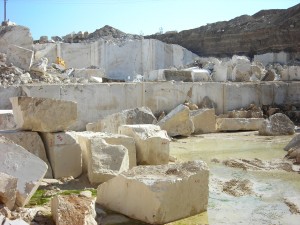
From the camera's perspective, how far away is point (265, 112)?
497 inches

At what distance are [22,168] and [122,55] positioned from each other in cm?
1930

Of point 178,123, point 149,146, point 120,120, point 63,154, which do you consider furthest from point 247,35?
point 63,154

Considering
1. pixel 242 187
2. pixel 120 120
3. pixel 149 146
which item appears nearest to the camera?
pixel 242 187

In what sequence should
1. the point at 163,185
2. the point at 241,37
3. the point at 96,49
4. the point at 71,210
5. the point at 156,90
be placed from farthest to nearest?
the point at 241,37, the point at 96,49, the point at 156,90, the point at 163,185, the point at 71,210

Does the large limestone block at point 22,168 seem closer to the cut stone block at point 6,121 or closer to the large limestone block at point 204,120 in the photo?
the cut stone block at point 6,121

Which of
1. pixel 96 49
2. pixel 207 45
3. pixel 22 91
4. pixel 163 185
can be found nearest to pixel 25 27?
pixel 22 91

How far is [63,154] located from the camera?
17.4 feet

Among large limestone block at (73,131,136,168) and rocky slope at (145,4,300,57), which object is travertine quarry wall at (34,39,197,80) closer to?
rocky slope at (145,4,300,57)

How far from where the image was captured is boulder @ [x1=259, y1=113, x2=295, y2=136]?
9930mm

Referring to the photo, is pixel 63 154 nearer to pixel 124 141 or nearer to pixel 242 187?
pixel 124 141

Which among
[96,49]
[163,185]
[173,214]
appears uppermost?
[96,49]

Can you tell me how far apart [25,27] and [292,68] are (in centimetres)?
1004

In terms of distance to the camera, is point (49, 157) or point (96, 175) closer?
point (96, 175)

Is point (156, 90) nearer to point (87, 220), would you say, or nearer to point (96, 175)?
point (96, 175)
